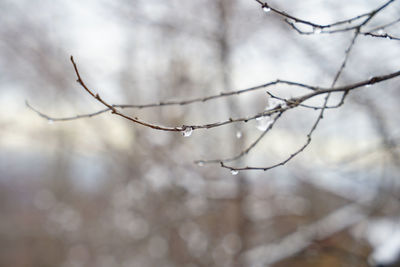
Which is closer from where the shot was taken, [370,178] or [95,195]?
[370,178]

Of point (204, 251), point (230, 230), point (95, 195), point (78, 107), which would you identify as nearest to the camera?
point (78, 107)

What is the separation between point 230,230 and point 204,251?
991 millimetres

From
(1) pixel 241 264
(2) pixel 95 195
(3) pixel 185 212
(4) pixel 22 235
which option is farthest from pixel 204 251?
(4) pixel 22 235

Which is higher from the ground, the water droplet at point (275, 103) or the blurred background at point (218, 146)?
the blurred background at point (218, 146)

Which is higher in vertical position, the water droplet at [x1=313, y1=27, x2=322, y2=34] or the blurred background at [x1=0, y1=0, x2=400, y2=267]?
the blurred background at [x1=0, y1=0, x2=400, y2=267]

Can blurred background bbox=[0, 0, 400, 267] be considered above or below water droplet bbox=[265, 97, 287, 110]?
above

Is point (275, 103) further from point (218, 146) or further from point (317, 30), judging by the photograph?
point (218, 146)

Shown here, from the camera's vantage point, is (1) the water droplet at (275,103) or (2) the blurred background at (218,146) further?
(2) the blurred background at (218,146)

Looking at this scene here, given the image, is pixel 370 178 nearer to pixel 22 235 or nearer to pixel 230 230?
pixel 230 230

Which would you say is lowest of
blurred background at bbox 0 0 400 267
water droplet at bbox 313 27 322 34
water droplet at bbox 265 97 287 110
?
water droplet at bbox 265 97 287 110

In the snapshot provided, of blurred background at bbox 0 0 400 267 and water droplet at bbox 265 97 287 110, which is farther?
blurred background at bbox 0 0 400 267

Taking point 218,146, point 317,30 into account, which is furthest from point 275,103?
point 218,146

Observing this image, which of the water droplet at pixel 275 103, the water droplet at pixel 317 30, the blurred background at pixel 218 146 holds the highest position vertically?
the blurred background at pixel 218 146

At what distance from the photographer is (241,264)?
424 centimetres
